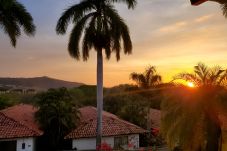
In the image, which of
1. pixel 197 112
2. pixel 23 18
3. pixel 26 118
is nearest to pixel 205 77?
pixel 197 112

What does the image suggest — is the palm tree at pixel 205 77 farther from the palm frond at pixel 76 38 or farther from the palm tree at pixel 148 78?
the palm tree at pixel 148 78

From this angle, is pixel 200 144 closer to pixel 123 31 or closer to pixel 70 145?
pixel 123 31

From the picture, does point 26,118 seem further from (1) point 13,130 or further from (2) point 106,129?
(2) point 106,129

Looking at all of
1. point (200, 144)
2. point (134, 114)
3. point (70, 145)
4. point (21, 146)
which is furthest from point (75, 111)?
point (200, 144)

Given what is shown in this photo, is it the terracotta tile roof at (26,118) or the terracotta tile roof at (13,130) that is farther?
the terracotta tile roof at (26,118)

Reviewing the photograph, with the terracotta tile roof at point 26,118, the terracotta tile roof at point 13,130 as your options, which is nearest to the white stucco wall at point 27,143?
the terracotta tile roof at point 13,130

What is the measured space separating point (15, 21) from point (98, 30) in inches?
321

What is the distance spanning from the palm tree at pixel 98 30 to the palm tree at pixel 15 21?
260 inches

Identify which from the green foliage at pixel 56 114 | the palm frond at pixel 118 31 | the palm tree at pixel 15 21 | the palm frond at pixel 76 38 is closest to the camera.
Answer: the palm tree at pixel 15 21

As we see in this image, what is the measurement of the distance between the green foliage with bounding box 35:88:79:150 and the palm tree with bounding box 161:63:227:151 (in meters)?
17.2

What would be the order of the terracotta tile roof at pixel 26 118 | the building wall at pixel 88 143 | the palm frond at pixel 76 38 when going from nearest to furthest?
the palm frond at pixel 76 38 < the terracotta tile roof at pixel 26 118 < the building wall at pixel 88 143

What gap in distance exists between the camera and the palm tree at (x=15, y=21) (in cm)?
2569

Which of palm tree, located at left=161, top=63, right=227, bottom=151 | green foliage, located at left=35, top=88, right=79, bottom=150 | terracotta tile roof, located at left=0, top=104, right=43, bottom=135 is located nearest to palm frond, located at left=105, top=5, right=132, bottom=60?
green foliage, located at left=35, top=88, right=79, bottom=150

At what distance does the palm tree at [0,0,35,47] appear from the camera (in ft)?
84.3
